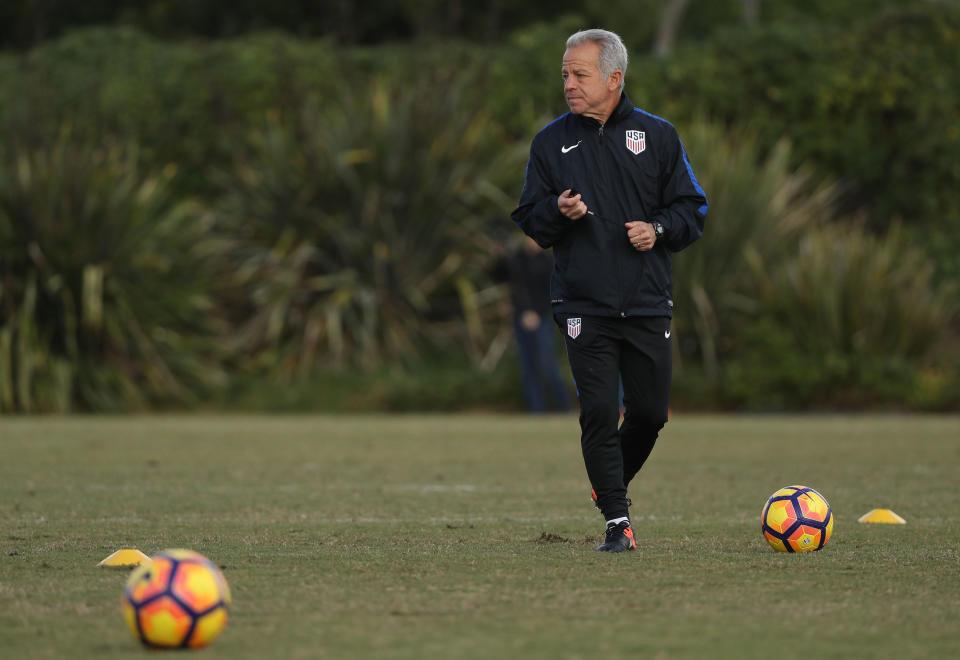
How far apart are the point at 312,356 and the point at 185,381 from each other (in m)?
1.63

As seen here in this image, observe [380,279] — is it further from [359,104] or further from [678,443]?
A: [678,443]

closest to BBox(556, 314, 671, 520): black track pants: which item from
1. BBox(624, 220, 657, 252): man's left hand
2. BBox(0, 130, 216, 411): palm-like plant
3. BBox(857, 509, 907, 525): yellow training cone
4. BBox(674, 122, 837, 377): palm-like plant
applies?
BBox(624, 220, 657, 252): man's left hand

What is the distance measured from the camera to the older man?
19.6 feet

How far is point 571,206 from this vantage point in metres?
5.86

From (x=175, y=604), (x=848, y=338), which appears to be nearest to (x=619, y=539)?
(x=175, y=604)

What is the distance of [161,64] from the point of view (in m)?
22.0

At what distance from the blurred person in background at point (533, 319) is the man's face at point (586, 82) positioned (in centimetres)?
1072

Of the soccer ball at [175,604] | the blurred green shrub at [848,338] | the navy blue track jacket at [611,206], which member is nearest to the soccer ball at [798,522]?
the navy blue track jacket at [611,206]

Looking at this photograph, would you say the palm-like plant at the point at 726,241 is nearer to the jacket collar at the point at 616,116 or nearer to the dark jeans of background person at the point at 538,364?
the dark jeans of background person at the point at 538,364

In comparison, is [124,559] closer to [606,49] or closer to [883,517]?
[606,49]

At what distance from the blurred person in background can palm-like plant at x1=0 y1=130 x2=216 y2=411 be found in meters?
3.90

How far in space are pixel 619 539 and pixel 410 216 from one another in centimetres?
1362

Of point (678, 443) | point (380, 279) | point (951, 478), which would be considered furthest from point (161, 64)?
point (951, 478)

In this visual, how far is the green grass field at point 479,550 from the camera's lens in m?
4.16
